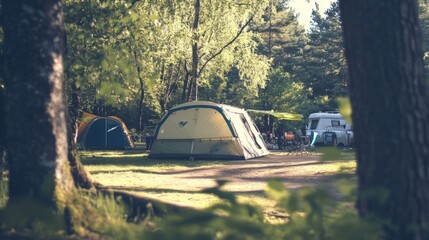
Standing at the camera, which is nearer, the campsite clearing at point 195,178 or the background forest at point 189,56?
the background forest at point 189,56

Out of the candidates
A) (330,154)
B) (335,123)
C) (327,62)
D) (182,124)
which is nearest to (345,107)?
(330,154)

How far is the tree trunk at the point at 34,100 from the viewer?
3639 millimetres

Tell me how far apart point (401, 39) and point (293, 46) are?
5064 cm

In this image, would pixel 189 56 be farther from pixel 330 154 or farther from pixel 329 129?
pixel 330 154

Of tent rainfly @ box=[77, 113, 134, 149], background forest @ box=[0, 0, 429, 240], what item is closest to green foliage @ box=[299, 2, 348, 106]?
tent rainfly @ box=[77, 113, 134, 149]

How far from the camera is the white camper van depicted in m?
26.2

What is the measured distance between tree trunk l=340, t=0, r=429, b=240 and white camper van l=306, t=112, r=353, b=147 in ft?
77.5

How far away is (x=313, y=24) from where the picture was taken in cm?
5528

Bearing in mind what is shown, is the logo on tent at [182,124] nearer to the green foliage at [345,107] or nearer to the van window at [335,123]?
the green foliage at [345,107]

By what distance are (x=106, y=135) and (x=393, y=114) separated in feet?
74.7

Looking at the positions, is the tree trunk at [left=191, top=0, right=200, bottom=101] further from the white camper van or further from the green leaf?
the green leaf

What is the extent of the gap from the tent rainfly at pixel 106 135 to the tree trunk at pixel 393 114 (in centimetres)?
A: 2214

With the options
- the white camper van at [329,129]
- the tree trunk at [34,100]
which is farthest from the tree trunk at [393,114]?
the white camper van at [329,129]

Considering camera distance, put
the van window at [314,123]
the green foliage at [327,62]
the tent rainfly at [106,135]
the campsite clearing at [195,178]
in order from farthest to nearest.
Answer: the green foliage at [327,62]
the van window at [314,123]
the tent rainfly at [106,135]
the campsite clearing at [195,178]
